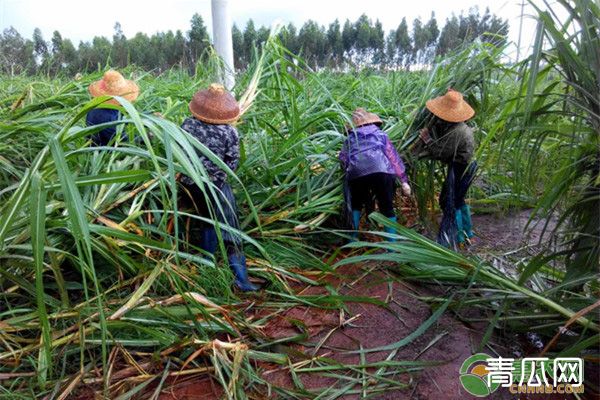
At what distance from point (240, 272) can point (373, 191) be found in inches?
41.1

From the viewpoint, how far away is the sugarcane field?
1.39 m

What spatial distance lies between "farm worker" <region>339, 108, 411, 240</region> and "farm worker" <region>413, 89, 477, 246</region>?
319 millimetres

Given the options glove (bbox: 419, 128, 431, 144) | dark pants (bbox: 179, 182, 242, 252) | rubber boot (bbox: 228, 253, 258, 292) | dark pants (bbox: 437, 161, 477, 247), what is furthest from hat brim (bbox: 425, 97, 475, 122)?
rubber boot (bbox: 228, 253, 258, 292)

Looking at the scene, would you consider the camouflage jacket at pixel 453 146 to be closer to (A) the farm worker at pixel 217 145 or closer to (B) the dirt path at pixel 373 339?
(B) the dirt path at pixel 373 339

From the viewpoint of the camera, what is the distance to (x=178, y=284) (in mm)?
1756

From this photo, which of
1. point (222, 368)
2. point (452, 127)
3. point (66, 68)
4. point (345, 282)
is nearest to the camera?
point (222, 368)

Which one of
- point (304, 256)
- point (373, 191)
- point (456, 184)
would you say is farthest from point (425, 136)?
point (304, 256)

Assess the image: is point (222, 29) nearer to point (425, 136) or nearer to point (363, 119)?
point (363, 119)

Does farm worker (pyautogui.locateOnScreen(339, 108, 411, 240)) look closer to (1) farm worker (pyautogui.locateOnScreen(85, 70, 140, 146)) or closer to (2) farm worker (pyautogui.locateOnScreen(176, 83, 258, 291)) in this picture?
(2) farm worker (pyautogui.locateOnScreen(176, 83, 258, 291))

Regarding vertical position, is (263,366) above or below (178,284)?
below

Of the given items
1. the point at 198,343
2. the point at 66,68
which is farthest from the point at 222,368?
the point at 66,68

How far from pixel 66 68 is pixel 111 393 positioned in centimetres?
497

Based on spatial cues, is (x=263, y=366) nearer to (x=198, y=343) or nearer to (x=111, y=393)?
(x=198, y=343)

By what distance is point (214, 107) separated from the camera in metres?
2.30
